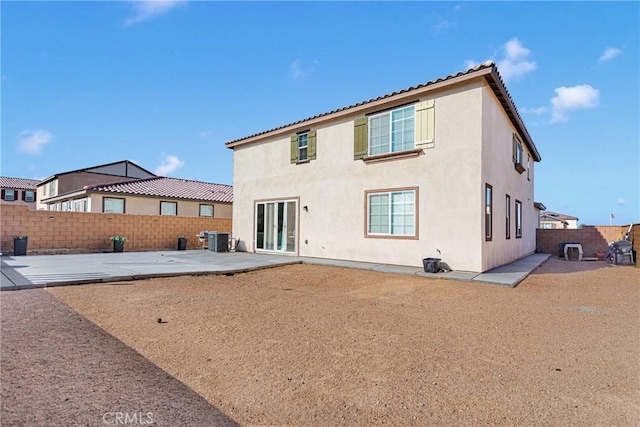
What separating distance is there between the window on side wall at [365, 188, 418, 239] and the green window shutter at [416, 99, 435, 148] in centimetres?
144

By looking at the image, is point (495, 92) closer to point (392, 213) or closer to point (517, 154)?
point (517, 154)

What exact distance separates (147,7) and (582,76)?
12.9 metres

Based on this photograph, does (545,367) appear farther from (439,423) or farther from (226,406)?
(226,406)

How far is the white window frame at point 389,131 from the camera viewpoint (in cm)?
1010

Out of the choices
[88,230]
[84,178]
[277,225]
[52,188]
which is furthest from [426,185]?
[52,188]

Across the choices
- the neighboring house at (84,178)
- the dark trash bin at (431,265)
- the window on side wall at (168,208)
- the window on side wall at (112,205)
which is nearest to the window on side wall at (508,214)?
the dark trash bin at (431,265)

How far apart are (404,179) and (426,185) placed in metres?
0.75

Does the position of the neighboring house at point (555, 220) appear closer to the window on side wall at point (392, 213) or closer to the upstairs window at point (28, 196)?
the window on side wall at point (392, 213)

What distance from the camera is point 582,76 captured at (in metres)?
10.4

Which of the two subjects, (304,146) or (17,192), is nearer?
(304,146)

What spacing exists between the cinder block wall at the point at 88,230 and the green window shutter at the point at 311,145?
9771 millimetres

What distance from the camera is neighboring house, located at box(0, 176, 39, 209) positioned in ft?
123

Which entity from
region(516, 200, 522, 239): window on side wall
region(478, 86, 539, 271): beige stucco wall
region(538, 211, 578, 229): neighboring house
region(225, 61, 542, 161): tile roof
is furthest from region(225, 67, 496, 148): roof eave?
region(538, 211, 578, 229): neighboring house

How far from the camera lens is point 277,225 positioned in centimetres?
1402
